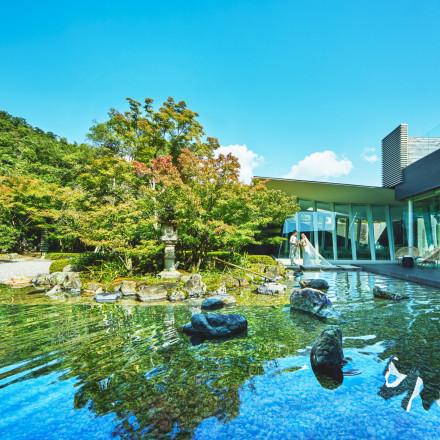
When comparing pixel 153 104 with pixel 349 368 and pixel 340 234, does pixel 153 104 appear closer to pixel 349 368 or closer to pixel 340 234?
pixel 340 234

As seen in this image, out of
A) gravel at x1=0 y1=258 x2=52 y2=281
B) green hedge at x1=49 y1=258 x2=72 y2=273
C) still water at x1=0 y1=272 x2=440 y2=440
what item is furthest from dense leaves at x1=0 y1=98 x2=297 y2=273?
still water at x1=0 y1=272 x2=440 y2=440

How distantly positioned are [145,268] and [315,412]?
9.16 m

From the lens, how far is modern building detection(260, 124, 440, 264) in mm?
13430

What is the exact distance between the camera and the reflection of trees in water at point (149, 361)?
2264 millimetres

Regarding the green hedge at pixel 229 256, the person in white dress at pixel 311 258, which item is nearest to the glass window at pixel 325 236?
the person in white dress at pixel 311 258

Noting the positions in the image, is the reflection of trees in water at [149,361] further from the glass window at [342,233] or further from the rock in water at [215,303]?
the glass window at [342,233]

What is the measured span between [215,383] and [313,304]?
3.42 meters

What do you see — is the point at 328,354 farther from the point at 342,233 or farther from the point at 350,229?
the point at 350,229

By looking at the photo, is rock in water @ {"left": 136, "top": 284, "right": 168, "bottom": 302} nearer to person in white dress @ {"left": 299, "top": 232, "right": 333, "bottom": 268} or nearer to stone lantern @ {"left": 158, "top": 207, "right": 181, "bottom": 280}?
stone lantern @ {"left": 158, "top": 207, "right": 181, "bottom": 280}

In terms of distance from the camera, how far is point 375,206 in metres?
18.1

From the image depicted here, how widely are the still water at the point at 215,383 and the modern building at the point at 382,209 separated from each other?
10.8 metres

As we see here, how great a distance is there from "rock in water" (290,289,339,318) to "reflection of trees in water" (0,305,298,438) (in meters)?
0.52

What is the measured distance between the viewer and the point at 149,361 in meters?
3.20

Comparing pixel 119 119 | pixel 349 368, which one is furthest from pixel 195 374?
pixel 119 119
